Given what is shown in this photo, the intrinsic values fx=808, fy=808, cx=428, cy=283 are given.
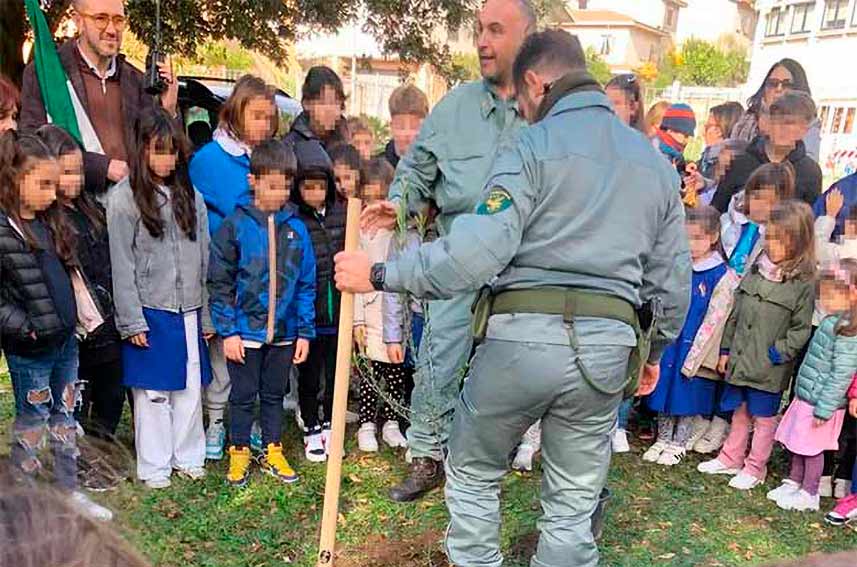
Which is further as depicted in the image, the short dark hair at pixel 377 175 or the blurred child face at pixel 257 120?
the short dark hair at pixel 377 175

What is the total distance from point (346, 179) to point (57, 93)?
143 centimetres

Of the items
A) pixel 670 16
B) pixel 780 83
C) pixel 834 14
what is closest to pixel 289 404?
pixel 780 83

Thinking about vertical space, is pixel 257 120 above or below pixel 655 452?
above

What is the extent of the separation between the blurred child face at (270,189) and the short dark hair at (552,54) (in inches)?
55.9

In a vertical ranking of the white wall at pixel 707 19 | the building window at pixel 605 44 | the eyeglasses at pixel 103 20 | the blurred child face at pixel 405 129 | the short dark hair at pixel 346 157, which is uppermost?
the white wall at pixel 707 19

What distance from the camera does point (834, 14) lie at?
98.9 ft

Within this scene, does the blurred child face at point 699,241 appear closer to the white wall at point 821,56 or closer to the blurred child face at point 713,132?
the blurred child face at point 713,132

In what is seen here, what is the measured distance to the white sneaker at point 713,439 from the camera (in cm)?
470

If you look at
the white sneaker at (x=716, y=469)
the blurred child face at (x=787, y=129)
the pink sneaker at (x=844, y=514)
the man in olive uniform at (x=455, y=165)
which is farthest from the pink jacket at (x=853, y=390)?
the man in olive uniform at (x=455, y=165)

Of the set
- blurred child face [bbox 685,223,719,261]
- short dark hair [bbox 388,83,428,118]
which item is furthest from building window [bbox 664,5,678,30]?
blurred child face [bbox 685,223,719,261]

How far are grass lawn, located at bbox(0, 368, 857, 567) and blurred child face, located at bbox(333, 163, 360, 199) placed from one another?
1408 millimetres

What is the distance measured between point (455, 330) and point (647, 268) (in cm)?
112

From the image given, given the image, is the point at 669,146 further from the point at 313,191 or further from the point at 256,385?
the point at 256,385

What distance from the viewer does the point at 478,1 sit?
8.95 m
